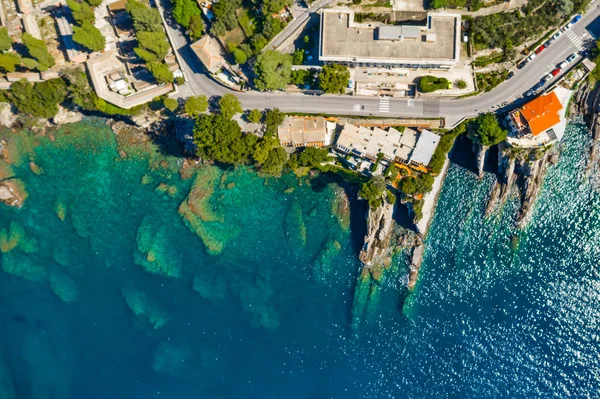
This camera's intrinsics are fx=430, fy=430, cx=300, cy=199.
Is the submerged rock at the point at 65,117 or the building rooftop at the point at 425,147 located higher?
the submerged rock at the point at 65,117

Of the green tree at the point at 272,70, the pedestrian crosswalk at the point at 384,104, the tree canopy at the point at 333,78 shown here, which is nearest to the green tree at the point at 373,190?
the pedestrian crosswalk at the point at 384,104

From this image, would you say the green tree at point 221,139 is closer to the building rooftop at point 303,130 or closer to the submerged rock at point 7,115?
the building rooftop at point 303,130

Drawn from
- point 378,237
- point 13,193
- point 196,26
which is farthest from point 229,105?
point 13,193

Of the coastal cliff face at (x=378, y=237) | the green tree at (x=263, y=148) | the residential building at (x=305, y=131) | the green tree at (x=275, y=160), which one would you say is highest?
the residential building at (x=305, y=131)

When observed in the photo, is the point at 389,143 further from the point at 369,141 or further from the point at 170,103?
the point at 170,103

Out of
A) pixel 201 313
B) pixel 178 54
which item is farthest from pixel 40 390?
pixel 178 54
